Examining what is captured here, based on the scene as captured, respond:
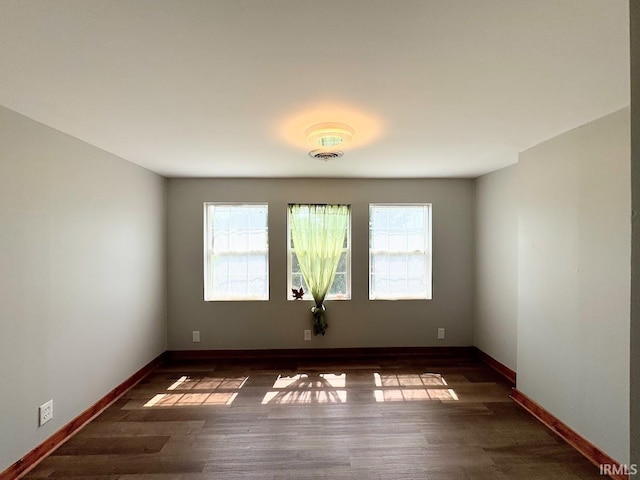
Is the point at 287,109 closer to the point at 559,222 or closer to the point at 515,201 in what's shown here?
the point at 559,222

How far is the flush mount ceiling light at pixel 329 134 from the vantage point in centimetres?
196

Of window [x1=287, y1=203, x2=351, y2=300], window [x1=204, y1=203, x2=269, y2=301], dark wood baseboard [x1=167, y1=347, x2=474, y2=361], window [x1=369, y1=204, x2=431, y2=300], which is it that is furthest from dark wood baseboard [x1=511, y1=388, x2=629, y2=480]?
window [x1=204, y1=203, x2=269, y2=301]

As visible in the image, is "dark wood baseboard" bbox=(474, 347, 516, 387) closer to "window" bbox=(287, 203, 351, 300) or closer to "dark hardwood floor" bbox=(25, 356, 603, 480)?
"dark hardwood floor" bbox=(25, 356, 603, 480)

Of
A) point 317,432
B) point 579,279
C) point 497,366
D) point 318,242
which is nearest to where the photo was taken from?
point 579,279

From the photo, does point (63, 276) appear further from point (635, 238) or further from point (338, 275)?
point (635, 238)

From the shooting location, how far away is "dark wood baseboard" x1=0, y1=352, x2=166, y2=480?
184 cm

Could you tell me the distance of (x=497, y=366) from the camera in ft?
10.9

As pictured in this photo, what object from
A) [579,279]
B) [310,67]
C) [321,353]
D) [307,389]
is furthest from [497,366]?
[310,67]

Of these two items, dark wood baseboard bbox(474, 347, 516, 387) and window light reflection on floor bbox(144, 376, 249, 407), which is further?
dark wood baseboard bbox(474, 347, 516, 387)

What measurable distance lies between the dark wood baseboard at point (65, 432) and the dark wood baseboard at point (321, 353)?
2.08 feet

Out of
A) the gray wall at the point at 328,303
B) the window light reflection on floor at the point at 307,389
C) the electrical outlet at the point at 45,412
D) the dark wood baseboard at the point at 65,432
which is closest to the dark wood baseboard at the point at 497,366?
the gray wall at the point at 328,303

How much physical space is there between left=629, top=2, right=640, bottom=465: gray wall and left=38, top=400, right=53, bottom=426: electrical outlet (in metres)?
2.88

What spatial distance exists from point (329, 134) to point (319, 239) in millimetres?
1850

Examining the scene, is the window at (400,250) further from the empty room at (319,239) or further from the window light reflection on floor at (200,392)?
the window light reflection on floor at (200,392)
